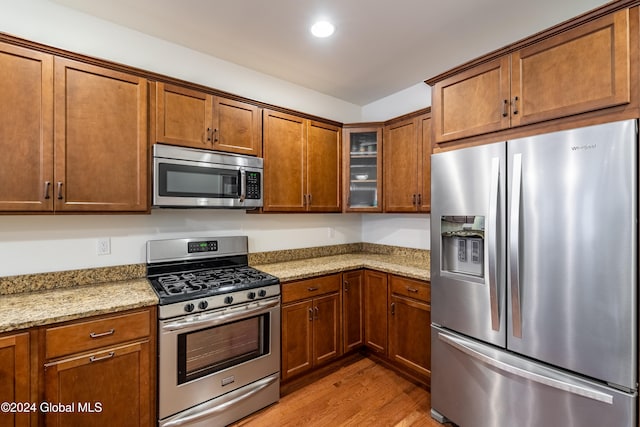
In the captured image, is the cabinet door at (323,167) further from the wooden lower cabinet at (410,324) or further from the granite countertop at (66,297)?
the granite countertop at (66,297)

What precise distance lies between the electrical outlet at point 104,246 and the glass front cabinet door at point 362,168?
6.77 ft

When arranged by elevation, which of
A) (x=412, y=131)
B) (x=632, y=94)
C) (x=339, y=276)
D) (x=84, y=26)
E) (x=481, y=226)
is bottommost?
(x=339, y=276)

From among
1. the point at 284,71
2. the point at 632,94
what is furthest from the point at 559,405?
the point at 284,71

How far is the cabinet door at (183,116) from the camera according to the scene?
2.09 meters

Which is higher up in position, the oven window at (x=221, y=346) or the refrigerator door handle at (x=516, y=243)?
the refrigerator door handle at (x=516, y=243)

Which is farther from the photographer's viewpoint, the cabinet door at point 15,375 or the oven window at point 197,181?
the oven window at point 197,181

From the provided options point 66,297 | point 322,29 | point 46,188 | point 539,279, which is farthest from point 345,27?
point 66,297

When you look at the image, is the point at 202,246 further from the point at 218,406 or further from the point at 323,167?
the point at 323,167

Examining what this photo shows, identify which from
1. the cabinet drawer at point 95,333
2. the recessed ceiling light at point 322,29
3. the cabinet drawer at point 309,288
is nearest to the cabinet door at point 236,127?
the recessed ceiling light at point 322,29

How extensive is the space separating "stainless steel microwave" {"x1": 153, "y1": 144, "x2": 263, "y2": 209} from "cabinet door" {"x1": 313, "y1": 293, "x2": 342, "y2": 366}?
1024mm

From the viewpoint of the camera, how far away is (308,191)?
2873 mm

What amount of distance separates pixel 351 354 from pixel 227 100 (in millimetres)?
2534

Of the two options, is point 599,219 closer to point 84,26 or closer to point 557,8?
point 557,8

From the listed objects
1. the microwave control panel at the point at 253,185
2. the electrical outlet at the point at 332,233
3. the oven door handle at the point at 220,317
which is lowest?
the oven door handle at the point at 220,317
